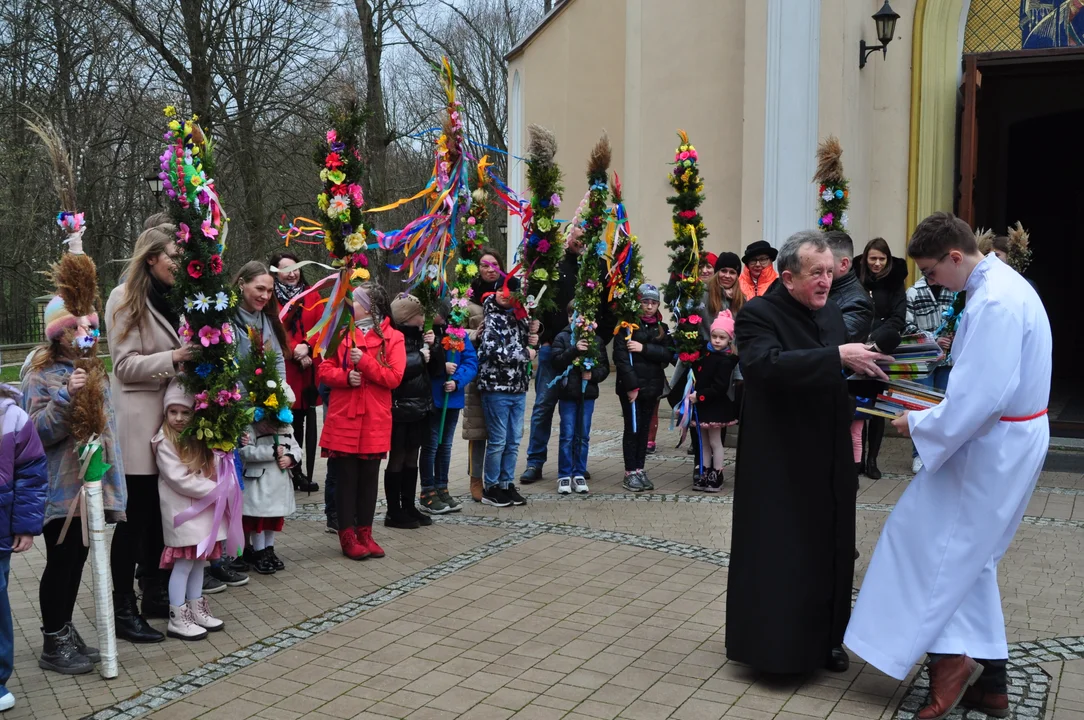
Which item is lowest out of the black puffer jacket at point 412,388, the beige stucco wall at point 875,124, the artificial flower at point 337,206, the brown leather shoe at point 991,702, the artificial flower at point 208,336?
the brown leather shoe at point 991,702

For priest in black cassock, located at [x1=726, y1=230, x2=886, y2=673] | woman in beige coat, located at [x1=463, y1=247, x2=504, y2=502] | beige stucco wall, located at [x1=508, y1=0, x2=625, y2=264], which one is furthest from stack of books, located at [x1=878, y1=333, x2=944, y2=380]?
beige stucco wall, located at [x1=508, y1=0, x2=625, y2=264]

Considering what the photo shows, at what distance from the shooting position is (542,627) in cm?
549

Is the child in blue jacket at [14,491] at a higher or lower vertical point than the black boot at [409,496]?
higher

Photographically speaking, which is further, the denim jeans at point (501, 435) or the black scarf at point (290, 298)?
the black scarf at point (290, 298)

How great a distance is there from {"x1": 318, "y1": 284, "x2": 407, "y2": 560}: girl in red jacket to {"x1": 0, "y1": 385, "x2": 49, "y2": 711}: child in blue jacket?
252cm

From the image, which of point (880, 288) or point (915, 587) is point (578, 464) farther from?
point (915, 587)

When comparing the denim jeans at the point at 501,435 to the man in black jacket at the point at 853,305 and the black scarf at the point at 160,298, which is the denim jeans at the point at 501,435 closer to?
the man in black jacket at the point at 853,305

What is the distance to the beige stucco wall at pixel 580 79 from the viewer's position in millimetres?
17859

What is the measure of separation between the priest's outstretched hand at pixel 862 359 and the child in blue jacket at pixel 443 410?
405 centimetres

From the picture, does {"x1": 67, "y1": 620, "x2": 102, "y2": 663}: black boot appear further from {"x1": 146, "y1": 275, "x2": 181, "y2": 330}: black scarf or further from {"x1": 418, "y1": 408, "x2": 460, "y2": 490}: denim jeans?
{"x1": 418, "y1": 408, "x2": 460, "y2": 490}: denim jeans

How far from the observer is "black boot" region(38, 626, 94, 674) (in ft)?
15.9

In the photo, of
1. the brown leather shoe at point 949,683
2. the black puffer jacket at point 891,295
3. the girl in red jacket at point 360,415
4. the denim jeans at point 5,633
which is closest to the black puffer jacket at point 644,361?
the black puffer jacket at point 891,295

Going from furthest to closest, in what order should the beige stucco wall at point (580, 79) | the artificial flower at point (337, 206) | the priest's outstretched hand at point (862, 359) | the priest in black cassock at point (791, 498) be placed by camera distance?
the beige stucco wall at point (580, 79)
the artificial flower at point (337, 206)
the priest in black cassock at point (791, 498)
the priest's outstretched hand at point (862, 359)

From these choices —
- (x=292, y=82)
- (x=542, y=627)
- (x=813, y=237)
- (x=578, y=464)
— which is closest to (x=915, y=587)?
(x=813, y=237)
